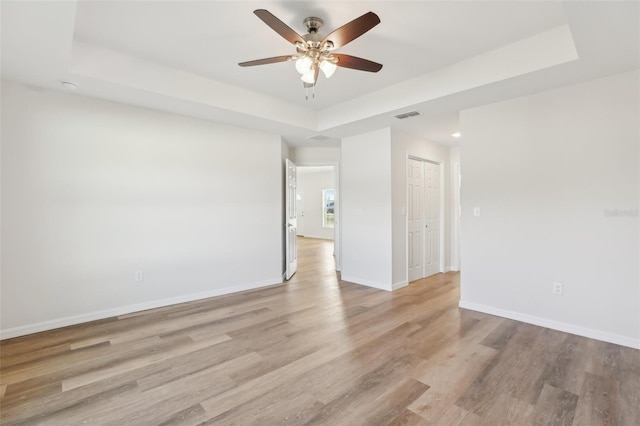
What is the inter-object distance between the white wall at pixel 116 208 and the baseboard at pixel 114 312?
0.5 inches

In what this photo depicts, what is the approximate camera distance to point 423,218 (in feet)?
17.6

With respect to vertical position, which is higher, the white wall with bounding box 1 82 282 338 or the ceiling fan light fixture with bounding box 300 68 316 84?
the ceiling fan light fixture with bounding box 300 68 316 84

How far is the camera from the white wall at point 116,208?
302 centimetres

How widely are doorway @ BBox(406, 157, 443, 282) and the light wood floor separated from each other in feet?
5.50

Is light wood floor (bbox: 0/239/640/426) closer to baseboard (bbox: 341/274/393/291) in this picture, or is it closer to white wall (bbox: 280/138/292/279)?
baseboard (bbox: 341/274/393/291)

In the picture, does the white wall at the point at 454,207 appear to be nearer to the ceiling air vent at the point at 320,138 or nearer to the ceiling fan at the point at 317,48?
the ceiling air vent at the point at 320,138

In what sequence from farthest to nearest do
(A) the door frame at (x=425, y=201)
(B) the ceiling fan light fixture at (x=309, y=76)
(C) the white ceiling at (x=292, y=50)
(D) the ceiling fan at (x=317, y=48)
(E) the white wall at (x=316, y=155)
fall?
(E) the white wall at (x=316, y=155)
(A) the door frame at (x=425, y=201)
(B) the ceiling fan light fixture at (x=309, y=76)
(C) the white ceiling at (x=292, y=50)
(D) the ceiling fan at (x=317, y=48)

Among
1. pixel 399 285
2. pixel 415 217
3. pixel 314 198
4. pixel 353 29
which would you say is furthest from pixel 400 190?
pixel 314 198

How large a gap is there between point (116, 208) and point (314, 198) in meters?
8.74

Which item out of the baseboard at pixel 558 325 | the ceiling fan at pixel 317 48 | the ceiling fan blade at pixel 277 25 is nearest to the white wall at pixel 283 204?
the ceiling fan at pixel 317 48

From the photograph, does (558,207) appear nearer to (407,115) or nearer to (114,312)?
(407,115)

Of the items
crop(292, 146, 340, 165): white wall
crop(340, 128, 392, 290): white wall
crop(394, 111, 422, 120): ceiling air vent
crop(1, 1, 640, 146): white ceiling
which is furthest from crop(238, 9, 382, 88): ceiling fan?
crop(292, 146, 340, 165): white wall

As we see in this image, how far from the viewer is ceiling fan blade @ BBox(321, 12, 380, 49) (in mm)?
1899

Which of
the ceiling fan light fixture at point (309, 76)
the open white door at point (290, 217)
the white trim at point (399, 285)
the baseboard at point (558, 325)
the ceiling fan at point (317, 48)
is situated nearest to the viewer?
the ceiling fan at point (317, 48)
